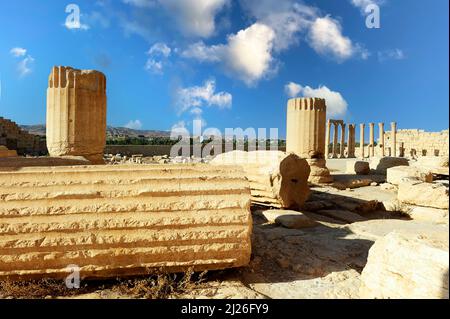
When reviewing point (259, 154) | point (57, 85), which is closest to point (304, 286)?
point (259, 154)

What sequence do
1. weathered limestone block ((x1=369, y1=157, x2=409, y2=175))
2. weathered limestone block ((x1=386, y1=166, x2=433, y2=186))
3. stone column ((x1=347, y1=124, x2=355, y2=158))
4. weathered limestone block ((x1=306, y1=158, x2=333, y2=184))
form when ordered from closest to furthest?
weathered limestone block ((x1=386, y1=166, x2=433, y2=186)) → weathered limestone block ((x1=306, y1=158, x2=333, y2=184)) → weathered limestone block ((x1=369, y1=157, x2=409, y2=175)) → stone column ((x1=347, y1=124, x2=355, y2=158))

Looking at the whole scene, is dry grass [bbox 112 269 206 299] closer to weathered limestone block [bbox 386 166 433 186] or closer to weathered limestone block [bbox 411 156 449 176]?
weathered limestone block [bbox 386 166 433 186]

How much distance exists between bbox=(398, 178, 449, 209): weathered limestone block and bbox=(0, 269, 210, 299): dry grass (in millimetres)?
5939

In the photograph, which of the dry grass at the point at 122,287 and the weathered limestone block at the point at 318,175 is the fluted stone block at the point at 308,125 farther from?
the dry grass at the point at 122,287

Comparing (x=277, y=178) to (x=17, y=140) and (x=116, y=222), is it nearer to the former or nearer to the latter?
(x=116, y=222)

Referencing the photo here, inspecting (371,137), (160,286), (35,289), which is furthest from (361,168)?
(371,137)

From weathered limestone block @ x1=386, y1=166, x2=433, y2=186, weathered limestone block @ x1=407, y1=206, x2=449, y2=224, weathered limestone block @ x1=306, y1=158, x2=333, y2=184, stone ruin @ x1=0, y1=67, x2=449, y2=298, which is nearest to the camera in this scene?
stone ruin @ x1=0, y1=67, x2=449, y2=298

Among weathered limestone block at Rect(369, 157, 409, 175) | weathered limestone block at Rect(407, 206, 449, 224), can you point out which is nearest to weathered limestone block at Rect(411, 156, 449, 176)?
weathered limestone block at Rect(369, 157, 409, 175)

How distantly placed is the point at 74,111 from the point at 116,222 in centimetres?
477

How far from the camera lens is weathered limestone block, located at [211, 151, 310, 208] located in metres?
5.65

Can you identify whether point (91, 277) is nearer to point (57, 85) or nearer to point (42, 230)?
point (42, 230)

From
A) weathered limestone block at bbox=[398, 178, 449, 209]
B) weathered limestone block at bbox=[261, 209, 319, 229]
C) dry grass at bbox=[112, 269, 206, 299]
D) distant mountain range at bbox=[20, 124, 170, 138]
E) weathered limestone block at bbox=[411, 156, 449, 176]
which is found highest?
distant mountain range at bbox=[20, 124, 170, 138]

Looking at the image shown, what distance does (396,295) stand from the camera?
82.7 inches
